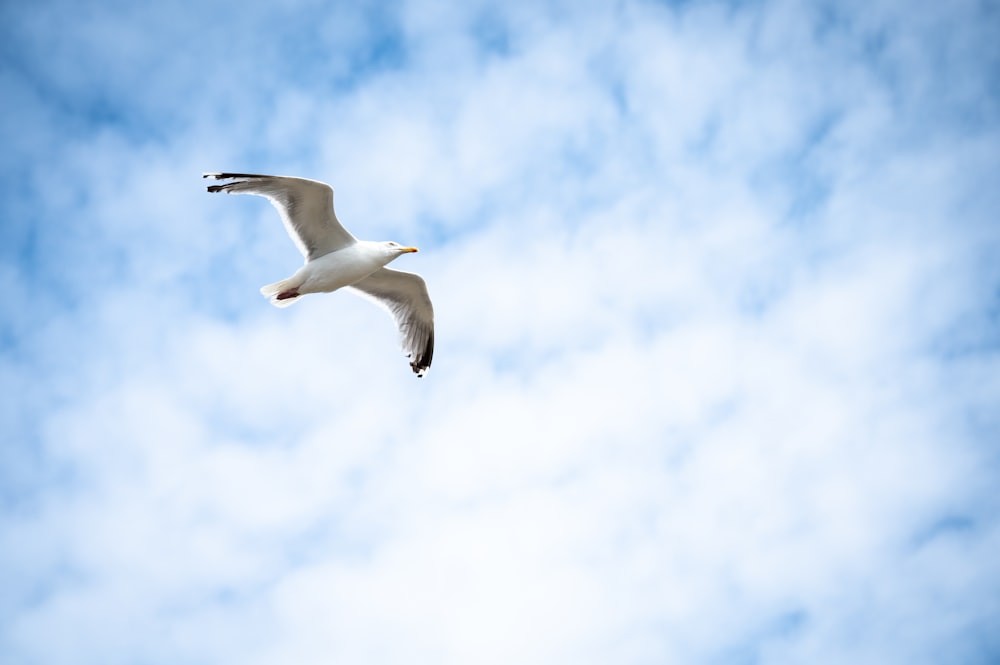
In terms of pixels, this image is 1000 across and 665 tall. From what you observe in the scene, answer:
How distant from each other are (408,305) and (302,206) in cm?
281

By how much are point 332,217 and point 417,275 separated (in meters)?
2.05

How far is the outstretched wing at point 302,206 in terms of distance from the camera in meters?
11.7

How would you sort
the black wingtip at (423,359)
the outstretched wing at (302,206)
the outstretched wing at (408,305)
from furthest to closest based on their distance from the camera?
the black wingtip at (423,359)
the outstretched wing at (408,305)
the outstretched wing at (302,206)

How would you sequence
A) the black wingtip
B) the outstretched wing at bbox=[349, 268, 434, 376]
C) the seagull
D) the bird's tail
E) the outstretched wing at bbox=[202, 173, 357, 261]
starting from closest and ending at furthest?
the outstretched wing at bbox=[202, 173, 357, 261]
the seagull
the bird's tail
the outstretched wing at bbox=[349, 268, 434, 376]
the black wingtip

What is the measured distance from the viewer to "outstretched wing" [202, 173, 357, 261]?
38.3 feet

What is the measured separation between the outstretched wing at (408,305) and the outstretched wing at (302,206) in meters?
1.26

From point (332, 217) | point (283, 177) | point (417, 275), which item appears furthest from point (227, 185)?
point (417, 275)

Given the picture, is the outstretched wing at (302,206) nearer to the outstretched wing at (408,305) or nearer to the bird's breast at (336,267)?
the bird's breast at (336,267)

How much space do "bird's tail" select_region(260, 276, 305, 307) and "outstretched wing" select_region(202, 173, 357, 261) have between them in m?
0.48

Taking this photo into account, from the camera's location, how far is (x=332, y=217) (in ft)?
40.8

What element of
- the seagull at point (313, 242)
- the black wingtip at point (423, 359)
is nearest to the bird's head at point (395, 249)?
the seagull at point (313, 242)

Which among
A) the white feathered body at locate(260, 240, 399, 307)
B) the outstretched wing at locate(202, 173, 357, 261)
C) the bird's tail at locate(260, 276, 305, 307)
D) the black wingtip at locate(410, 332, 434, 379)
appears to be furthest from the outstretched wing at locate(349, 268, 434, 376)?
the bird's tail at locate(260, 276, 305, 307)

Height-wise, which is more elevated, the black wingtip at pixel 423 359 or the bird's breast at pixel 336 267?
the black wingtip at pixel 423 359

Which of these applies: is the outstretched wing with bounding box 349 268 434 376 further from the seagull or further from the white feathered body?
the white feathered body
